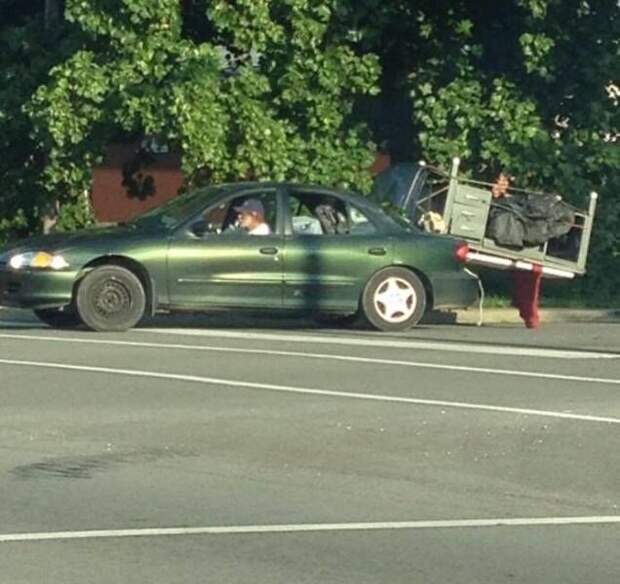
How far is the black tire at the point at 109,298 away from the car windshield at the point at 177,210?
2.29ft

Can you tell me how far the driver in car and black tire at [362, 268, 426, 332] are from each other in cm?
114

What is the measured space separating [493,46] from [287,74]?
279 centimetres

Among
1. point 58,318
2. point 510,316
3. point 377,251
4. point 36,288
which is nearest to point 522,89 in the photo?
point 510,316

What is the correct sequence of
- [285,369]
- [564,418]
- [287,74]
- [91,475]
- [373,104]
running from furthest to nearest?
[373,104] → [287,74] → [285,369] → [564,418] → [91,475]

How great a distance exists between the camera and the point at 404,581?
8312 millimetres

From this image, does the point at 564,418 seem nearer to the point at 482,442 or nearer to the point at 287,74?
the point at 482,442

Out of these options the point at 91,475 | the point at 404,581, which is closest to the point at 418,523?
the point at 404,581

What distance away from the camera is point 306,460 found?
11.6 metres

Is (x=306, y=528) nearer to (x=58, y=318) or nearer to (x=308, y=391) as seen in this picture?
(x=308, y=391)

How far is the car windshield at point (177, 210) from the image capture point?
63.0ft

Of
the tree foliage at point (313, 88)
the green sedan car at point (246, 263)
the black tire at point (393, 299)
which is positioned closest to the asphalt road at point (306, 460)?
the green sedan car at point (246, 263)

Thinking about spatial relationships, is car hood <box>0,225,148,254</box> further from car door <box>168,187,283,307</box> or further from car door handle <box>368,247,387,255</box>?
car door handle <box>368,247,387,255</box>

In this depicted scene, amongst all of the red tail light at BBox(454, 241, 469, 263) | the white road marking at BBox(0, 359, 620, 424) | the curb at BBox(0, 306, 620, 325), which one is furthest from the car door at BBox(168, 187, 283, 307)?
the white road marking at BBox(0, 359, 620, 424)

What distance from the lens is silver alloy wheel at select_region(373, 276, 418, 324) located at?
19.5 meters
